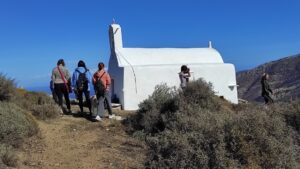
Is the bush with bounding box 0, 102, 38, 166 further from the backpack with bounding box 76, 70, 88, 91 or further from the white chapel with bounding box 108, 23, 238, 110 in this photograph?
the white chapel with bounding box 108, 23, 238, 110

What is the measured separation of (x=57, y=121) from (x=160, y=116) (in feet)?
9.52

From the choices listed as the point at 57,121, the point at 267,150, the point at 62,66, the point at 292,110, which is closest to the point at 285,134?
the point at 267,150

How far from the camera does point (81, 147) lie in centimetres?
998

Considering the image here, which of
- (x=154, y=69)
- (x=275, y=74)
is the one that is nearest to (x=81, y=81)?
(x=154, y=69)

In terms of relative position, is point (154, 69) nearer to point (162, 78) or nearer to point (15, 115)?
point (162, 78)

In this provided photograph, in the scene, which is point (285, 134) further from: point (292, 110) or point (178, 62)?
point (178, 62)

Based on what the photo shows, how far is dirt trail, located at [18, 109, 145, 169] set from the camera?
8.52m

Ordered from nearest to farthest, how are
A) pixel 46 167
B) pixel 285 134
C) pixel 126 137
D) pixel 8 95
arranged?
pixel 285 134 < pixel 46 167 < pixel 126 137 < pixel 8 95

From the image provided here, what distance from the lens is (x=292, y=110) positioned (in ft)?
31.2

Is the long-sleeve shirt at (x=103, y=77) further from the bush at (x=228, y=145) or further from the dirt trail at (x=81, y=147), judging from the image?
the bush at (x=228, y=145)

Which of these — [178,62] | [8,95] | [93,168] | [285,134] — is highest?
[178,62]

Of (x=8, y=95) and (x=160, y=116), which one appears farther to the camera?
(x=8, y=95)

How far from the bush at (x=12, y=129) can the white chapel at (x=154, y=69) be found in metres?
7.22

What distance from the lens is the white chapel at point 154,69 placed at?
1831 cm
